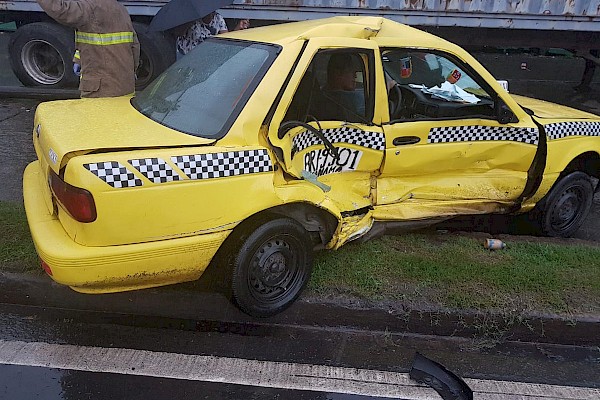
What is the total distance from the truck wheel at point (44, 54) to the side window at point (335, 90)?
5621 mm

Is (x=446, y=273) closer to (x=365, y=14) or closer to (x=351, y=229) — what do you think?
(x=351, y=229)

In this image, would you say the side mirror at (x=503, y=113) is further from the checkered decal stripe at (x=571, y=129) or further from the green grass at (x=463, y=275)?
the green grass at (x=463, y=275)

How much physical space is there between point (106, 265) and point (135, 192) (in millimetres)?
384

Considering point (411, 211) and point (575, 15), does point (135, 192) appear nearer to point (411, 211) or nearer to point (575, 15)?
point (411, 211)

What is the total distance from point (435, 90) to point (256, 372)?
7.75 ft

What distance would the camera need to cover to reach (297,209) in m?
3.23

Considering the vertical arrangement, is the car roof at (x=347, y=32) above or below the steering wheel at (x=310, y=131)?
above

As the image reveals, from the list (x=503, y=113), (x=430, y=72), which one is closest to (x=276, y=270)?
(x=430, y=72)

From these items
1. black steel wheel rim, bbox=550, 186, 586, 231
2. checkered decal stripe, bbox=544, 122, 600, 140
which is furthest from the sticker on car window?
black steel wheel rim, bbox=550, 186, 586, 231

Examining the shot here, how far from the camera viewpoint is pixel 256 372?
273cm

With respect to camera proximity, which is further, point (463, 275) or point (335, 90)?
point (335, 90)

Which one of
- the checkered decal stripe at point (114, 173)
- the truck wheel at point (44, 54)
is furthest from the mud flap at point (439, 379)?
the truck wheel at point (44, 54)

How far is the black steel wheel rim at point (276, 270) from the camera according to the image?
10.1 ft

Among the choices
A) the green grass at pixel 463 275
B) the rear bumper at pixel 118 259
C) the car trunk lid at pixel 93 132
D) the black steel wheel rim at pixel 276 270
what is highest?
the car trunk lid at pixel 93 132
